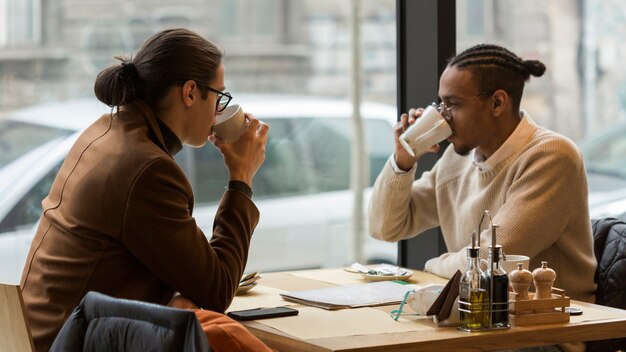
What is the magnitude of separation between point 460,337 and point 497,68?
3.79 feet

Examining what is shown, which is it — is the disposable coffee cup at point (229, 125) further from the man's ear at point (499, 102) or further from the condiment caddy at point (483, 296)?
the man's ear at point (499, 102)

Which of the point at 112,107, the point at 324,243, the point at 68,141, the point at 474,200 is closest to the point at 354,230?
the point at 324,243

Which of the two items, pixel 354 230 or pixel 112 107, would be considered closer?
pixel 112 107

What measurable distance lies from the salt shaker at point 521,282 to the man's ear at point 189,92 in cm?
79

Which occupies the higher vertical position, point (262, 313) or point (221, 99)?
point (221, 99)

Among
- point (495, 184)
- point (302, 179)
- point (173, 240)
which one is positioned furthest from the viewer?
point (302, 179)

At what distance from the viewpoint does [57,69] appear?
4.37 metres

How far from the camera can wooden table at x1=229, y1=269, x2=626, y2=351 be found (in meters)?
1.96

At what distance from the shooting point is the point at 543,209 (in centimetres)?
270

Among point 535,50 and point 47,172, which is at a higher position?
point 535,50

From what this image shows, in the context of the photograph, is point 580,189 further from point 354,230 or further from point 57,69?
point 57,69

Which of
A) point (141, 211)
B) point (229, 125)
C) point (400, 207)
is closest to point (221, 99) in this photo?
point (229, 125)

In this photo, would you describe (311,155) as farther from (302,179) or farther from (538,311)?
(538,311)

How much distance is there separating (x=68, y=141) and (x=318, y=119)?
1.37 metres
